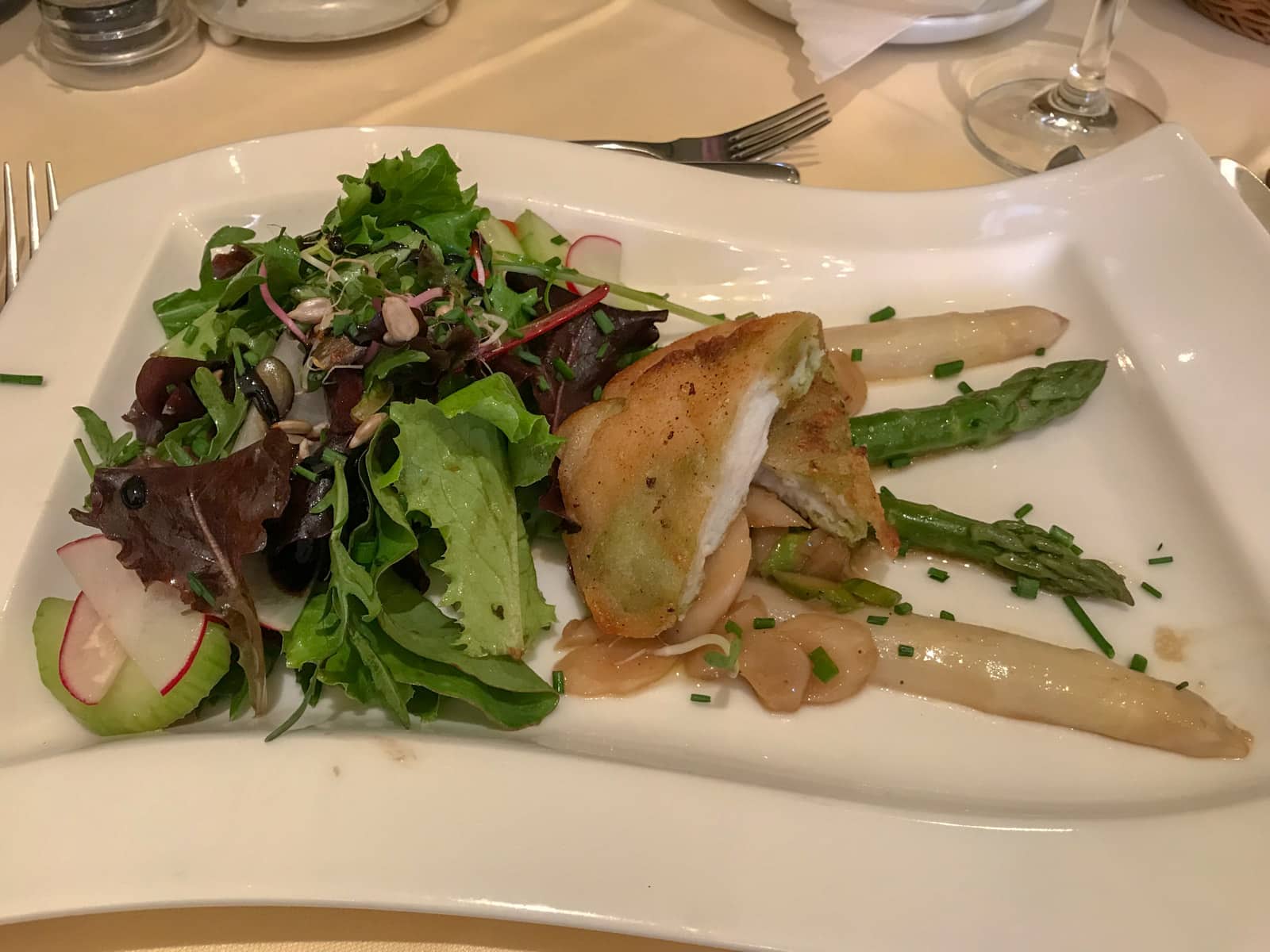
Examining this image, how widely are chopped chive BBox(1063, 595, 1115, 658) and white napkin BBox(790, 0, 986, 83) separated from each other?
8.51 feet

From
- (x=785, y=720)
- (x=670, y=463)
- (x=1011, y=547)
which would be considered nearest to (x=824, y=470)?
(x=670, y=463)

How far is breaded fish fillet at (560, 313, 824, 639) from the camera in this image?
2.18m

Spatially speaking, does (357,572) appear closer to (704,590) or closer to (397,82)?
(704,590)

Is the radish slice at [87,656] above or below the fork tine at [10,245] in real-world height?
below

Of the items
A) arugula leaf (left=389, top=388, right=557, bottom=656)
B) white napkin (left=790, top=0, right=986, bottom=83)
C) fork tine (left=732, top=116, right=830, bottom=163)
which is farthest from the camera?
white napkin (left=790, top=0, right=986, bottom=83)

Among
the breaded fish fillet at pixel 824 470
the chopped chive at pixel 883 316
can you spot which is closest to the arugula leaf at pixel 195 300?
the breaded fish fillet at pixel 824 470

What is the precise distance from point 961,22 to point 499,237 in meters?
2.63

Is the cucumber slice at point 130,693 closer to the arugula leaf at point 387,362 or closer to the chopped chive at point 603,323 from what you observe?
the arugula leaf at point 387,362

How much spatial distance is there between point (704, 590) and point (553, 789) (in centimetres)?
69

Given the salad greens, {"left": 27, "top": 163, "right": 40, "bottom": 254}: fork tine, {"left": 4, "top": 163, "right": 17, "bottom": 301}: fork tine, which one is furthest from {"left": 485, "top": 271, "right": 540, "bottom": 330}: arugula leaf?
{"left": 27, "top": 163, "right": 40, "bottom": 254}: fork tine

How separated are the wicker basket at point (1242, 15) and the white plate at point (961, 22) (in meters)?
0.82

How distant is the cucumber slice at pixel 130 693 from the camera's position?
6.54 ft

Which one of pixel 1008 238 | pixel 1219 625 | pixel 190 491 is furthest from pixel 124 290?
pixel 1219 625

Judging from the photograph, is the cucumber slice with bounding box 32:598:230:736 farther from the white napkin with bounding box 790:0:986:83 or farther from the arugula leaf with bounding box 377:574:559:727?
the white napkin with bounding box 790:0:986:83
